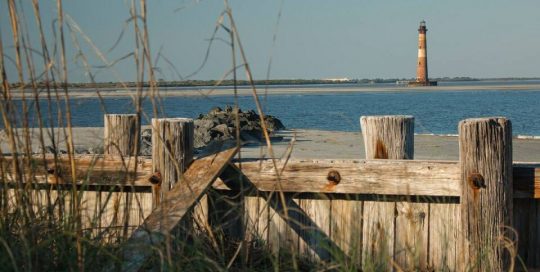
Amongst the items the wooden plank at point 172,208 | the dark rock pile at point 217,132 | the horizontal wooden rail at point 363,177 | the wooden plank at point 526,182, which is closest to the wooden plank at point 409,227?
the horizontal wooden rail at point 363,177

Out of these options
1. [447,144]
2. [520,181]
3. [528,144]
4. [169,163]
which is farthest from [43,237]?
[528,144]

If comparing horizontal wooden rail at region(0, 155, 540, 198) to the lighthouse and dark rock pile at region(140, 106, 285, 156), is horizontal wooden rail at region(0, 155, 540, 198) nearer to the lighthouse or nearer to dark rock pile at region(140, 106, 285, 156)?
dark rock pile at region(140, 106, 285, 156)

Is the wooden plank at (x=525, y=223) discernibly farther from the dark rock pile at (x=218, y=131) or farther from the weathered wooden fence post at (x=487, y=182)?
the dark rock pile at (x=218, y=131)

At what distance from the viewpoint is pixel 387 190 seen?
502 centimetres

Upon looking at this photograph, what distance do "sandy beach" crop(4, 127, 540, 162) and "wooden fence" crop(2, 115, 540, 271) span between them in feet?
16.7

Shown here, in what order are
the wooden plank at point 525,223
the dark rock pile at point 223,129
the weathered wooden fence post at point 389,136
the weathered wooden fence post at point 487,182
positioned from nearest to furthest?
1. the weathered wooden fence post at point 487,182
2. the wooden plank at point 525,223
3. the weathered wooden fence post at point 389,136
4. the dark rock pile at point 223,129

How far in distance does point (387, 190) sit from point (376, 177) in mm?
109

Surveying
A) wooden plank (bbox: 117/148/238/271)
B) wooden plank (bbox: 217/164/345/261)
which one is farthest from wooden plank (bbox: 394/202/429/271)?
wooden plank (bbox: 117/148/238/271)

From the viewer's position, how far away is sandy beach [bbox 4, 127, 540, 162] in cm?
1165

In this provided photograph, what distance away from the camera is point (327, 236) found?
5.21 meters

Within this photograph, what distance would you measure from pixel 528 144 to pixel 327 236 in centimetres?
1066

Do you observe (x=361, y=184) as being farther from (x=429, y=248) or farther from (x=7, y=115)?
(x=7, y=115)

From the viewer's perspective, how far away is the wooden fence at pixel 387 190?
187 inches

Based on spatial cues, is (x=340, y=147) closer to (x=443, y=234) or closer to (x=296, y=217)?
(x=296, y=217)
